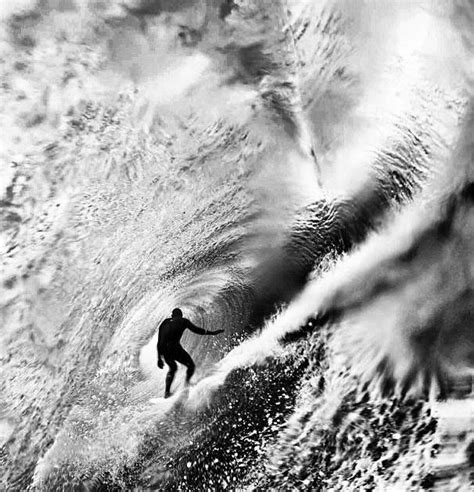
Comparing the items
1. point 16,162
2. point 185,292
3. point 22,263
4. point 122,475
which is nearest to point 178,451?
point 122,475

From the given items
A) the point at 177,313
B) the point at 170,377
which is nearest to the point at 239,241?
the point at 177,313

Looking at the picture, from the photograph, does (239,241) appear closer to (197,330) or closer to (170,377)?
(197,330)

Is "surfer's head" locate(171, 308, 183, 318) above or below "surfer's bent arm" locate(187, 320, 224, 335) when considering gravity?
above

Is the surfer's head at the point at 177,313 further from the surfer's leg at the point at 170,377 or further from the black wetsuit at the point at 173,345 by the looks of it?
the surfer's leg at the point at 170,377

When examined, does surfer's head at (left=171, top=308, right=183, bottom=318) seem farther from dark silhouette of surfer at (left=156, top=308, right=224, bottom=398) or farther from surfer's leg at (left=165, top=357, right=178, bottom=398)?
surfer's leg at (left=165, top=357, right=178, bottom=398)

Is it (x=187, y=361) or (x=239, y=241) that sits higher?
(x=239, y=241)

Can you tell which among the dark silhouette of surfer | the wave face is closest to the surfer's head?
the dark silhouette of surfer

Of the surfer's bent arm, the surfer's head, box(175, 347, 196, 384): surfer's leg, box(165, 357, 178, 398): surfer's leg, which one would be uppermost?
the surfer's head

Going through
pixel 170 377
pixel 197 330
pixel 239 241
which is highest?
pixel 239 241
